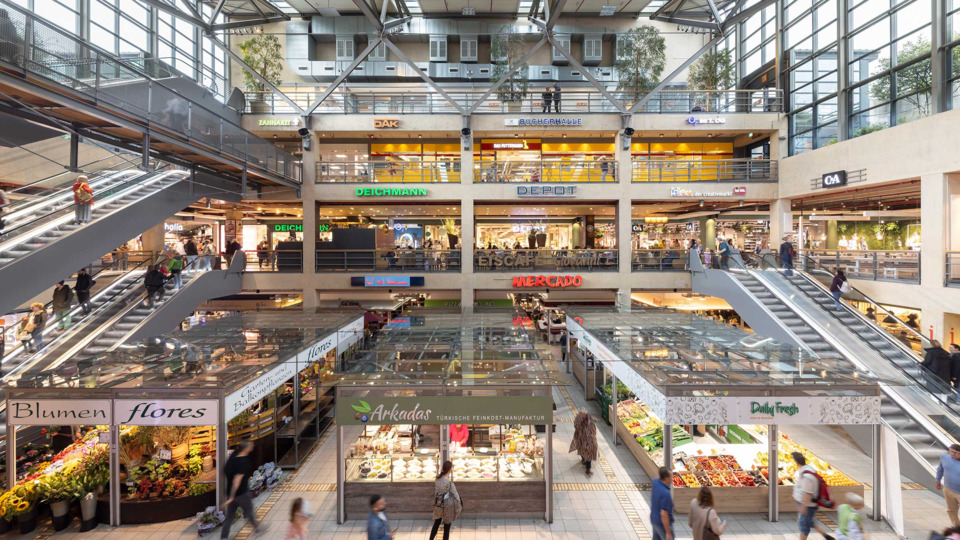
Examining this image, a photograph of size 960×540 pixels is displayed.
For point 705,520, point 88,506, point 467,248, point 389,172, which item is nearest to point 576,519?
point 705,520

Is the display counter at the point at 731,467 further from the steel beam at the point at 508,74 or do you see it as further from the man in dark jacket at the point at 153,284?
the steel beam at the point at 508,74

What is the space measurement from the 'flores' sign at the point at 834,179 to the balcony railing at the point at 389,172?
14.2m

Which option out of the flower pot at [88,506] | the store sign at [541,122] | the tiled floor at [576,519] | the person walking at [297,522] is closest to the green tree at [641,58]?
the store sign at [541,122]

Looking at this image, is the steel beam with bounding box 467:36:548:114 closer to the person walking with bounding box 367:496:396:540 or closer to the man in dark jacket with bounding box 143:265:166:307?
the man in dark jacket with bounding box 143:265:166:307

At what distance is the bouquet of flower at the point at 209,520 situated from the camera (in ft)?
22.6

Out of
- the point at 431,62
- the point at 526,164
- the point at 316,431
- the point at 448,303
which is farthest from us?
the point at 431,62

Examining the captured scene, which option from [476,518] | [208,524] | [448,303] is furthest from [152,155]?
[448,303]

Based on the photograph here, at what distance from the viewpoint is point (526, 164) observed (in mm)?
19953

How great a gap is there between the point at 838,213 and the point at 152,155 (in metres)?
27.9

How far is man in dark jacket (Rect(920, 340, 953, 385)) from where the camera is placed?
945 cm

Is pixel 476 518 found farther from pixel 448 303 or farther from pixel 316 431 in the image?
pixel 448 303

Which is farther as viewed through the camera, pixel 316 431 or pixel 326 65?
pixel 326 65

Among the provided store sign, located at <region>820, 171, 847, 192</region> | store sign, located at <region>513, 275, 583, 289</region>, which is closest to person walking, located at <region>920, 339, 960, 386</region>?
store sign, located at <region>820, 171, 847, 192</region>

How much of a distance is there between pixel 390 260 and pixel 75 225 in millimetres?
10772
